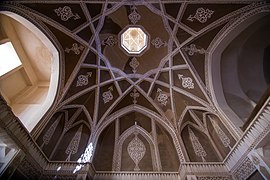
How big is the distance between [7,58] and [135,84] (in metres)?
5.42

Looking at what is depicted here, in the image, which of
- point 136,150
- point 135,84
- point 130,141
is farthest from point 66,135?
point 135,84

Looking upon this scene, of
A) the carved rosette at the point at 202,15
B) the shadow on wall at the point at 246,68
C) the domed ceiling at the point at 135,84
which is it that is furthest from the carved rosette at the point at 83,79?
the shadow on wall at the point at 246,68

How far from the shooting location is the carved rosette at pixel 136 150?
7755 millimetres

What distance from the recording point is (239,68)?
24.6 feet

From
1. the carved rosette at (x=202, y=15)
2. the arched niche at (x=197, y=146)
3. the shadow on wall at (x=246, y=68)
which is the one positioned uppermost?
the carved rosette at (x=202, y=15)

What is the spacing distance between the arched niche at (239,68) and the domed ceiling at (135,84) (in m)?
0.36

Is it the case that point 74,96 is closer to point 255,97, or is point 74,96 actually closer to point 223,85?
point 223,85

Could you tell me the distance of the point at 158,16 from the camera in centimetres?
729

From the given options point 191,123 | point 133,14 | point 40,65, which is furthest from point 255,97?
point 40,65

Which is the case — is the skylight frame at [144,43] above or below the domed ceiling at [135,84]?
above

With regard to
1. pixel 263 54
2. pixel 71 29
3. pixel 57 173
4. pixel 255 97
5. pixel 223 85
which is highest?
pixel 71 29

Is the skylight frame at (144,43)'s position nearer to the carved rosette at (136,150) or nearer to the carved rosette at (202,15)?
the carved rosette at (202,15)

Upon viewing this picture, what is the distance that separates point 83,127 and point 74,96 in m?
1.50

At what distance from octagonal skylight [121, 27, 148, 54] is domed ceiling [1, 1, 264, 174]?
47 millimetres
